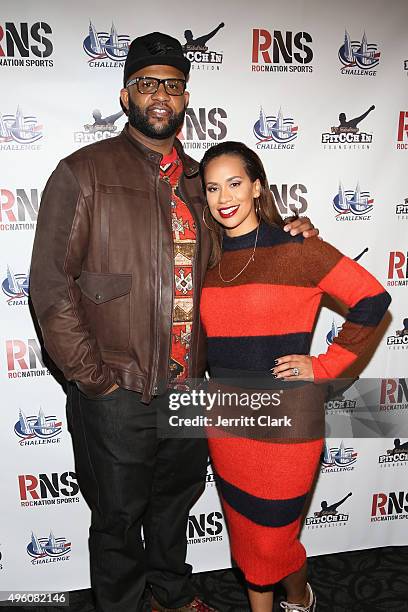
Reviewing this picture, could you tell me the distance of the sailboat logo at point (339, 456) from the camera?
2.79 m

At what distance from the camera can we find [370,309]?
1845 millimetres

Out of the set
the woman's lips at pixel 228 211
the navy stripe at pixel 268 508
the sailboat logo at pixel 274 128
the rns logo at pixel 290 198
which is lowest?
the navy stripe at pixel 268 508

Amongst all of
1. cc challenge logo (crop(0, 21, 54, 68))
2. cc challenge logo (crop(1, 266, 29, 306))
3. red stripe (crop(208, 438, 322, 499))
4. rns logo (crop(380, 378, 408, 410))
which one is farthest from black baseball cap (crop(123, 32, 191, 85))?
rns logo (crop(380, 378, 408, 410))

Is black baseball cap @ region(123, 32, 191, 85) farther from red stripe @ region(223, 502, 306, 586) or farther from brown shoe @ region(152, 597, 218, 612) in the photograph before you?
brown shoe @ region(152, 597, 218, 612)

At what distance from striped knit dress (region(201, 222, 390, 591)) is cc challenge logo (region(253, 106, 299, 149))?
721mm

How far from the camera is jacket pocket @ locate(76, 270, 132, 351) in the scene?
6.25 feet

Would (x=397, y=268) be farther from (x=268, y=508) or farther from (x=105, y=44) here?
(x=105, y=44)

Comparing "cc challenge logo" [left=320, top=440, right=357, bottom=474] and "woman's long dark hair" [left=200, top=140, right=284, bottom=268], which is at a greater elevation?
"woman's long dark hair" [left=200, top=140, right=284, bottom=268]

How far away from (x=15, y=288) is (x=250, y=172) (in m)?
1.16

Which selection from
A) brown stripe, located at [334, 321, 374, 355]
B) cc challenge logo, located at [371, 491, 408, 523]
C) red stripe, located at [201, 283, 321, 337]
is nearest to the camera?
red stripe, located at [201, 283, 321, 337]

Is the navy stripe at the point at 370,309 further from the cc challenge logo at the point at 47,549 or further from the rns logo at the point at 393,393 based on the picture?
the cc challenge logo at the point at 47,549

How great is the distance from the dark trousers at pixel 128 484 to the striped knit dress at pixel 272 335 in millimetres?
272

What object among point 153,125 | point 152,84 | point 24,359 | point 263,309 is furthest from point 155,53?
point 24,359

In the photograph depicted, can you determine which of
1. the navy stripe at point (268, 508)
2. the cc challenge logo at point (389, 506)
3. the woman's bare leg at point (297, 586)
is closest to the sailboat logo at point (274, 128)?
the navy stripe at point (268, 508)
